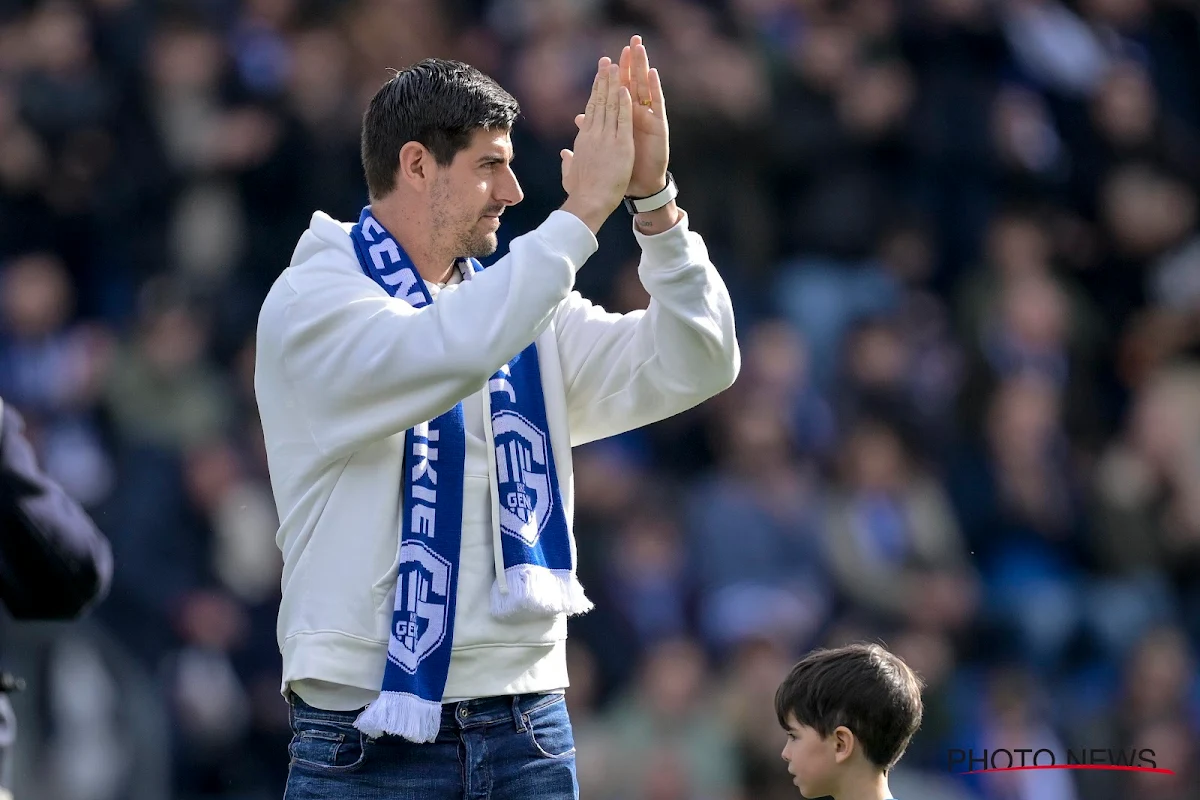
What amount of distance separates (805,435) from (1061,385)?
4.55 feet

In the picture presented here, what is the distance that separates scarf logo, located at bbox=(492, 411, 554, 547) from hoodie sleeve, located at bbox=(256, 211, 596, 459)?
0.61 ft

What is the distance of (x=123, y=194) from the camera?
320 inches

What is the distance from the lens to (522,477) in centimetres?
316

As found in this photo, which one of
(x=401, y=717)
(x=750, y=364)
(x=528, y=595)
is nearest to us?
(x=401, y=717)

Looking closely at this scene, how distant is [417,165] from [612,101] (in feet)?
1.26

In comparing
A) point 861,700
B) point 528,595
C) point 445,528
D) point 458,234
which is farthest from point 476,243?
point 861,700

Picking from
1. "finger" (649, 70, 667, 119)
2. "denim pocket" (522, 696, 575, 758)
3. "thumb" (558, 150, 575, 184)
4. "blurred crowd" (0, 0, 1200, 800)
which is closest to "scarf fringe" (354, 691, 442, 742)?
"denim pocket" (522, 696, 575, 758)

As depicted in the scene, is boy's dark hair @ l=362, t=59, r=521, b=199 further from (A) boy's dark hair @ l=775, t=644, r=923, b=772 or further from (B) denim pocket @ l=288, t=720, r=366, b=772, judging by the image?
(A) boy's dark hair @ l=775, t=644, r=923, b=772

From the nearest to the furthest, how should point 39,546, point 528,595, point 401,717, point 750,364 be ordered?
point 401,717 < point 528,595 < point 39,546 < point 750,364

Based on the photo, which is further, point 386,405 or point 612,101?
point 612,101

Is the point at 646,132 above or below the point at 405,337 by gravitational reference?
above

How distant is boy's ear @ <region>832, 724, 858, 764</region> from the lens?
3.28 m

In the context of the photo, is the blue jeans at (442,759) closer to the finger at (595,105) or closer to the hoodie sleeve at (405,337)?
the hoodie sleeve at (405,337)

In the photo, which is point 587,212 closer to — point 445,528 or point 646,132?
point 646,132
